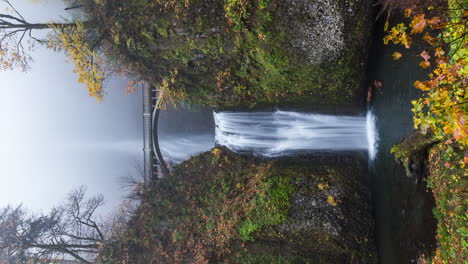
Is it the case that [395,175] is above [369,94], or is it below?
below

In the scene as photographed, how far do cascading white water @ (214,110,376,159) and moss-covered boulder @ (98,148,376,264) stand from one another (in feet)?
2.21

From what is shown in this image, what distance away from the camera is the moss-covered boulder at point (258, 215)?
10.4 m

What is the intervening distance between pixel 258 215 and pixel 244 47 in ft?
19.0

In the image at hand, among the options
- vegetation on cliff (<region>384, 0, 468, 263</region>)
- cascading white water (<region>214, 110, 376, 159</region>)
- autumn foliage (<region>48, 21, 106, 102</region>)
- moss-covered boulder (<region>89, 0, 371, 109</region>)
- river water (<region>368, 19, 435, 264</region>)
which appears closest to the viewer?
vegetation on cliff (<region>384, 0, 468, 263</region>)

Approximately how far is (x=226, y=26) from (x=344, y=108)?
226 inches

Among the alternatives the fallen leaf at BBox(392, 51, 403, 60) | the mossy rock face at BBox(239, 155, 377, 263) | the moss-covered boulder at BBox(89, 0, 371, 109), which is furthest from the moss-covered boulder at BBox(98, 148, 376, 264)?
the fallen leaf at BBox(392, 51, 403, 60)

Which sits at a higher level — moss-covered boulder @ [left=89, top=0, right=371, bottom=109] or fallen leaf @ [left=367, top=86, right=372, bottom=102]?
moss-covered boulder @ [left=89, top=0, right=371, bottom=109]

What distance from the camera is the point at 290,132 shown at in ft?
46.8

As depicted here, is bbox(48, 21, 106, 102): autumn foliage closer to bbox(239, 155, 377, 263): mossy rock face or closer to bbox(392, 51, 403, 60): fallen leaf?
bbox(239, 155, 377, 263): mossy rock face

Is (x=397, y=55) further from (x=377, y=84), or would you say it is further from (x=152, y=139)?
(x=152, y=139)

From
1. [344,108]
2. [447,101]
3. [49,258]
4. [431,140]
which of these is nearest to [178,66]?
[344,108]

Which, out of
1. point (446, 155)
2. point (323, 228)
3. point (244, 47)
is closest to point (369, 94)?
point (446, 155)

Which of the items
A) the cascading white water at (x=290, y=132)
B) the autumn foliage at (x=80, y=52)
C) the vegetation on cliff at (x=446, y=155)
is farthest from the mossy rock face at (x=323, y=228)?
the autumn foliage at (x=80, y=52)

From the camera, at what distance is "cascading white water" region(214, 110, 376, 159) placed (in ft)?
42.7
